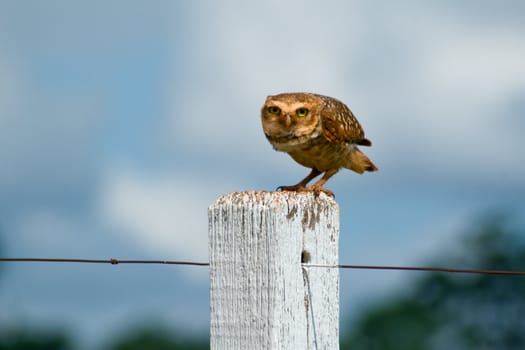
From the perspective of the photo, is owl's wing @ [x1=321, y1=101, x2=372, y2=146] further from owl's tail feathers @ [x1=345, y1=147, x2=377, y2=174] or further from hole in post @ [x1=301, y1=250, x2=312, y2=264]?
hole in post @ [x1=301, y1=250, x2=312, y2=264]

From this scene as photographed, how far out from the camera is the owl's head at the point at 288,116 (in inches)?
258

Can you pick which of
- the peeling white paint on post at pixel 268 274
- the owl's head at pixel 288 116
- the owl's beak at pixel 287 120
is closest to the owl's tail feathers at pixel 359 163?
the owl's head at pixel 288 116

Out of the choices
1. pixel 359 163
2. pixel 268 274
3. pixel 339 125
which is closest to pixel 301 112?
pixel 339 125

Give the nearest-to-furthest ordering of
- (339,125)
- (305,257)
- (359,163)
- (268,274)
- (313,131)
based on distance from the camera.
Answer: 1. (268,274)
2. (305,257)
3. (313,131)
4. (339,125)
5. (359,163)

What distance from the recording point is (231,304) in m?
4.60

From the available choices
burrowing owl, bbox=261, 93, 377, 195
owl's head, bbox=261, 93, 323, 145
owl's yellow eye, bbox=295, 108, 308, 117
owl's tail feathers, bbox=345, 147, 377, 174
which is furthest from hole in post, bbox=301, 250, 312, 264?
owl's tail feathers, bbox=345, 147, 377, 174

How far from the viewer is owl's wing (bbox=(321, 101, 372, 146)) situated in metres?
7.08

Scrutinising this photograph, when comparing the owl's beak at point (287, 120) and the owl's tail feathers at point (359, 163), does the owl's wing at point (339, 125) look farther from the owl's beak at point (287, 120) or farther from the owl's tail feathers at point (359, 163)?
the owl's beak at point (287, 120)

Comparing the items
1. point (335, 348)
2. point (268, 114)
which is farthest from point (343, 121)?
point (335, 348)

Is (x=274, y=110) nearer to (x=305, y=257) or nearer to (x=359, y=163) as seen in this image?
(x=359, y=163)

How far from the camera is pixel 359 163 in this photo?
7.79 meters

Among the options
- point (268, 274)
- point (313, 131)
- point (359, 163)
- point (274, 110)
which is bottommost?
point (268, 274)

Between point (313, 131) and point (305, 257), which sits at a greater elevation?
point (313, 131)

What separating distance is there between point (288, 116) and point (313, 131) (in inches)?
15.2
